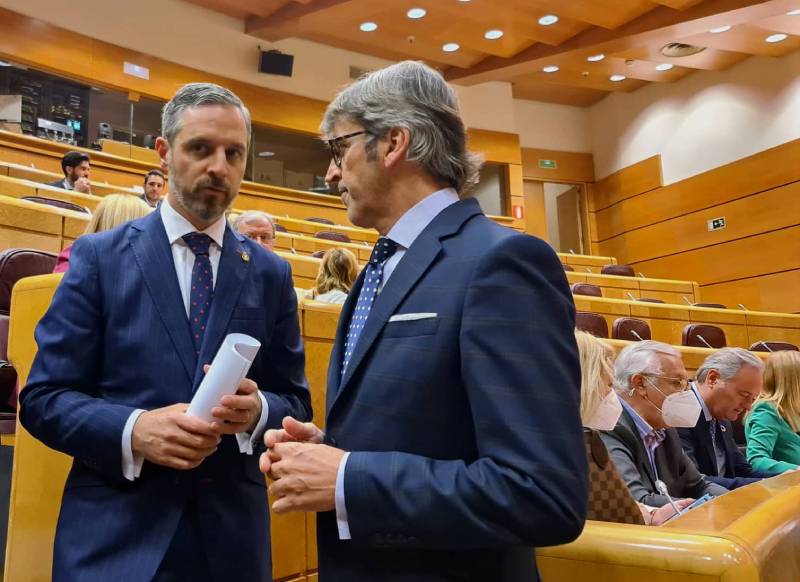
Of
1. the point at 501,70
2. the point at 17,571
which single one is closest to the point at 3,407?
the point at 17,571

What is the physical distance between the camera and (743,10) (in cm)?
467

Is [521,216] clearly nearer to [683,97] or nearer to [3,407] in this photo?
[683,97]

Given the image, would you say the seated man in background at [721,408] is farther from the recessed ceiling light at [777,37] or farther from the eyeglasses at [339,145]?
the recessed ceiling light at [777,37]

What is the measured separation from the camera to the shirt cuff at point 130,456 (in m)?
0.63

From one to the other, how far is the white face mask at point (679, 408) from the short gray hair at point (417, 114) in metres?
0.98

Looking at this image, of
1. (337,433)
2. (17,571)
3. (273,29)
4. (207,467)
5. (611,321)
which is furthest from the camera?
(273,29)

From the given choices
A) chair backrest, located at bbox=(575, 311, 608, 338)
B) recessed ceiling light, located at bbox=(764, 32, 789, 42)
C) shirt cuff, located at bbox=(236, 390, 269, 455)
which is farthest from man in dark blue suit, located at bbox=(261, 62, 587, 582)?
recessed ceiling light, located at bbox=(764, 32, 789, 42)

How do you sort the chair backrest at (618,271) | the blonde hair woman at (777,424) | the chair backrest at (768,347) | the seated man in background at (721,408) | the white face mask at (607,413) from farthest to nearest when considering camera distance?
the chair backrest at (618,271) < the chair backrest at (768,347) < the blonde hair woman at (777,424) < the seated man in background at (721,408) < the white face mask at (607,413)

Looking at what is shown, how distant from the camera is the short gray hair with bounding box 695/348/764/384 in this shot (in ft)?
6.02

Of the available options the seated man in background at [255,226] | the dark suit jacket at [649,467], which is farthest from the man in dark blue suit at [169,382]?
the seated man in background at [255,226]

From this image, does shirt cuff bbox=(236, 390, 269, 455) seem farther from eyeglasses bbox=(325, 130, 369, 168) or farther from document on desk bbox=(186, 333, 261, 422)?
eyeglasses bbox=(325, 130, 369, 168)

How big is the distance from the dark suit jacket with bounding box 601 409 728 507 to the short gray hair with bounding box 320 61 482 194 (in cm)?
79

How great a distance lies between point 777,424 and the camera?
1974 mm

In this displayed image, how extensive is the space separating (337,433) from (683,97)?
21.9ft
